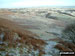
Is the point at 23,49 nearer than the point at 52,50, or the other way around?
the point at 23,49

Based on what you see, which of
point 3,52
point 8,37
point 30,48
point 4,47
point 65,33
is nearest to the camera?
point 3,52

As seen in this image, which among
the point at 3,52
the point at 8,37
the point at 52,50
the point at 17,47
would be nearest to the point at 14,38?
the point at 8,37

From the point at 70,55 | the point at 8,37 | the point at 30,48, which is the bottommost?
the point at 70,55

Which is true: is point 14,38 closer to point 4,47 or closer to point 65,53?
point 4,47

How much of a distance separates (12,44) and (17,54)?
1.32 meters

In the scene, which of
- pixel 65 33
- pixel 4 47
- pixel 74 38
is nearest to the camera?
pixel 4 47

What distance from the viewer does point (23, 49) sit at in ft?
31.8

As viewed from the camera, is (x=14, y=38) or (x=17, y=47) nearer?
(x=17, y=47)

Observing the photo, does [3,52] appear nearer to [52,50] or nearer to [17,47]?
[17,47]

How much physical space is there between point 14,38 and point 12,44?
1163 millimetres

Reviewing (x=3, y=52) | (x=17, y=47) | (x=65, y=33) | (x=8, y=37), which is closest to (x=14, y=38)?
(x=8, y=37)

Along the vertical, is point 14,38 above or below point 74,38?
above

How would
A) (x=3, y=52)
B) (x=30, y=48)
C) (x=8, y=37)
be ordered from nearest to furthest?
(x=3, y=52)
(x=30, y=48)
(x=8, y=37)

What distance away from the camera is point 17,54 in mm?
8984
